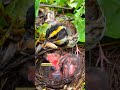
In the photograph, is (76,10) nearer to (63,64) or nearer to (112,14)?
(112,14)

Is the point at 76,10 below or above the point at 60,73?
above

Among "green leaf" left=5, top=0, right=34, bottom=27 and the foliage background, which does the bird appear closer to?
the foliage background

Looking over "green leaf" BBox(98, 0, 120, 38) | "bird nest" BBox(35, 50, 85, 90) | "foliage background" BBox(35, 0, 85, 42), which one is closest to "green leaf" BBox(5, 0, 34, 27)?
"foliage background" BBox(35, 0, 85, 42)

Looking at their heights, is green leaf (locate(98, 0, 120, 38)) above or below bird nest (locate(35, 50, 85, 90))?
above

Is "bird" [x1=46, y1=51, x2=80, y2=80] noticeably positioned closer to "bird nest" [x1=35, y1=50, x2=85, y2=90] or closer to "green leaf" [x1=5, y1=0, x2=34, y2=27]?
"bird nest" [x1=35, y1=50, x2=85, y2=90]

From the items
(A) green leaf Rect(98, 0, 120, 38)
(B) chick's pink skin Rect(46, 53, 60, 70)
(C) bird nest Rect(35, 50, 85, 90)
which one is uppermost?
(A) green leaf Rect(98, 0, 120, 38)

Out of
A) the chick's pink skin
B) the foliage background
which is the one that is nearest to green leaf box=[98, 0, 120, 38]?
the foliage background

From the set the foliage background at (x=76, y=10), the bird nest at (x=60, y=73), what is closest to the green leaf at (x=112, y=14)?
the foliage background at (x=76, y=10)

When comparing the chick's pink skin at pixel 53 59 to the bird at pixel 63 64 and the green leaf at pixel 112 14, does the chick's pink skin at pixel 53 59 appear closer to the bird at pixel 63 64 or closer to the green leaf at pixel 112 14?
the bird at pixel 63 64

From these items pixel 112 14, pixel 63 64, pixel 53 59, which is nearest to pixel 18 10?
pixel 53 59

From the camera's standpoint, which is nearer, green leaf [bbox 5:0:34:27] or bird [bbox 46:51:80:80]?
green leaf [bbox 5:0:34:27]
